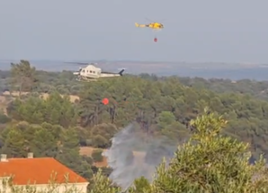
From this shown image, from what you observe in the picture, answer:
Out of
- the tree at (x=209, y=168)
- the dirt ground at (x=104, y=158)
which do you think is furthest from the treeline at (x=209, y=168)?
the dirt ground at (x=104, y=158)

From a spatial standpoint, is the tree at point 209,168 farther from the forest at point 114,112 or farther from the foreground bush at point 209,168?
the forest at point 114,112

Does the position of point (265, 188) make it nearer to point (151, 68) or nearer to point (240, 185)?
point (240, 185)

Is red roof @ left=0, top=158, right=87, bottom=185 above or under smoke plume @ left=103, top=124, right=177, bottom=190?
above

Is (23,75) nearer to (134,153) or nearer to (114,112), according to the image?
(114,112)

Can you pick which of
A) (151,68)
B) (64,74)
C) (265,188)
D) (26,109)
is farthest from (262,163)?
(151,68)

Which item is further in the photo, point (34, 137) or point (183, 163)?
point (34, 137)

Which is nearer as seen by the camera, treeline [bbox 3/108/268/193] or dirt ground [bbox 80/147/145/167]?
treeline [bbox 3/108/268/193]

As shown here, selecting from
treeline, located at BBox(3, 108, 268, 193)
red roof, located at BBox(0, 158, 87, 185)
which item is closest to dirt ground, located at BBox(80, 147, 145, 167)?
red roof, located at BBox(0, 158, 87, 185)

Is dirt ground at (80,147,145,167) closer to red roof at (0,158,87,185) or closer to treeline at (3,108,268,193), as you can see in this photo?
red roof at (0,158,87,185)
